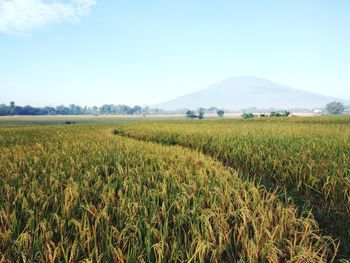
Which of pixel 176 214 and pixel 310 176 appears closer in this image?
pixel 176 214

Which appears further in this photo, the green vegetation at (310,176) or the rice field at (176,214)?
the green vegetation at (310,176)

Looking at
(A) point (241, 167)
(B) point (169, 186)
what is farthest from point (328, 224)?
(A) point (241, 167)

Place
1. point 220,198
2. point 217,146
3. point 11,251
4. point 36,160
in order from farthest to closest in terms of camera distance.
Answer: point 217,146 < point 36,160 < point 220,198 < point 11,251

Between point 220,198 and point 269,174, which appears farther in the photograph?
point 269,174

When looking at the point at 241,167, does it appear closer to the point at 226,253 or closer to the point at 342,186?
the point at 342,186

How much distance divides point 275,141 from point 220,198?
7259 mm

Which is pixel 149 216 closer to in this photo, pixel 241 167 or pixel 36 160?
pixel 36 160

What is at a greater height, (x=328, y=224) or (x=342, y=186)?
(x=342, y=186)

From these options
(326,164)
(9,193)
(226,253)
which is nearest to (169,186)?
(226,253)

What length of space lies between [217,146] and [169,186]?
5.92 meters

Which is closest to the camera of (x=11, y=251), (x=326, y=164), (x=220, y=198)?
(x=11, y=251)

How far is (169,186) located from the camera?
4.64 metres

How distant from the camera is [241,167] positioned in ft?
27.2

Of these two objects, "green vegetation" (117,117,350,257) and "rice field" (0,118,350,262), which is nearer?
"rice field" (0,118,350,262)
